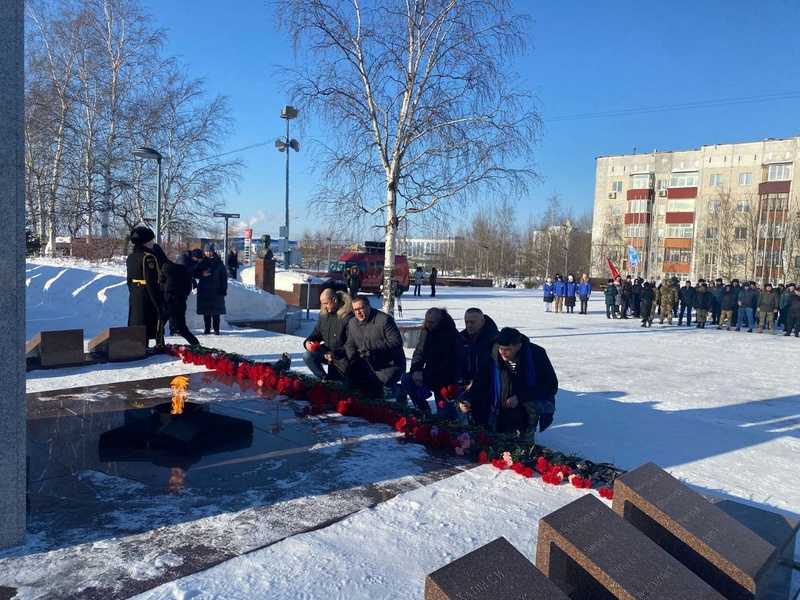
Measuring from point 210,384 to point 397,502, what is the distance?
4.20 meters

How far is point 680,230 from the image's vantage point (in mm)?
59375

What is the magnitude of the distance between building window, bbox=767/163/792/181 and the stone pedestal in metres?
47.3

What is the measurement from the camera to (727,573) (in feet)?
10.2

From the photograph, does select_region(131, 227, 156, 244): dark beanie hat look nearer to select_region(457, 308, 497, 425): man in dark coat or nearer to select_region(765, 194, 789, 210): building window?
select_region(457, 308, 497, 425): man in dark coat

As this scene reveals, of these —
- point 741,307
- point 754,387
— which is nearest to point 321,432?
point 754,387

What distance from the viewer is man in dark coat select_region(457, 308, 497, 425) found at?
6.17 m

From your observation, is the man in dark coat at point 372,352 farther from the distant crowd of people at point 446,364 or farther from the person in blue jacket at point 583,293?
the person in blue jacket at point 583,293

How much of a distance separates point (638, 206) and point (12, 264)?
62448 mm

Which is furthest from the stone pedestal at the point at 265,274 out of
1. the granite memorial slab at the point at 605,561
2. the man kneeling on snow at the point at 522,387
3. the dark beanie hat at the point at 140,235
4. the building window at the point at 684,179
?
the building window at the point at 684,179

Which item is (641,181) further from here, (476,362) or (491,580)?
(491,580)

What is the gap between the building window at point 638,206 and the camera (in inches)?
2354

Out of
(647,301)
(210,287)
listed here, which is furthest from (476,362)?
(647,301)

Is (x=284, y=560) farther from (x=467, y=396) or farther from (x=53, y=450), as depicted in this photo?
(x=467, y=396)

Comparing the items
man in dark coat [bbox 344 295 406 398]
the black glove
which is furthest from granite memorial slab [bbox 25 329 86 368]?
the black glove
